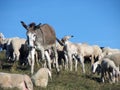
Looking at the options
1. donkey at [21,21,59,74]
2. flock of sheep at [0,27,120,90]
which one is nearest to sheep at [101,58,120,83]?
flock of sheep at [0,27,120,90]

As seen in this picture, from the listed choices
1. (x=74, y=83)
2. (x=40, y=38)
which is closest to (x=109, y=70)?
(x=74, y=83)

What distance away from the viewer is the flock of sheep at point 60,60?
61.9 feet

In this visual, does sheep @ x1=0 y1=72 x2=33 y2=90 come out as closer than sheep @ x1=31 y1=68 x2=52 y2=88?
Yes

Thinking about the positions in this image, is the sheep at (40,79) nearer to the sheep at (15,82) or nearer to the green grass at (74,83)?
the green grass at (74,83)

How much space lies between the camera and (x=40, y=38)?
27172mm

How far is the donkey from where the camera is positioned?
2539 cm

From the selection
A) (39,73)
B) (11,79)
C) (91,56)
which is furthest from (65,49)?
(11,79)

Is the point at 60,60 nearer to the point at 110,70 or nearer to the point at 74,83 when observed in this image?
the point at 110,70

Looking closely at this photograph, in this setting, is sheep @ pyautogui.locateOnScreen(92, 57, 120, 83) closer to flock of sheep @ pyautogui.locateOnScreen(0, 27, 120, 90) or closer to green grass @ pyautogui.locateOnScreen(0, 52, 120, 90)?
flock of sheep @ pyautogui.locateOnScreen(0, 27, 120, 90)

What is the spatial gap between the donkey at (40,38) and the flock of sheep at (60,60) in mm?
838

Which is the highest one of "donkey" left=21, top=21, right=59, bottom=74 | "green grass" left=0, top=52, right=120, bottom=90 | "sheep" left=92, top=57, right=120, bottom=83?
"donkey" left=21, top=21, right=59, bottom=74

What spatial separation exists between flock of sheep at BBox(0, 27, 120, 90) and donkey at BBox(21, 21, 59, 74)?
84 cm

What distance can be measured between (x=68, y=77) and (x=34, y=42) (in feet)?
10.6

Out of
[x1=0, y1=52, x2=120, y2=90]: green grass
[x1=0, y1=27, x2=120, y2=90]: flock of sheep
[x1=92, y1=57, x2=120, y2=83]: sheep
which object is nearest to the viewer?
[x1=0, y1=27, x2=120, y2=90]: flock of sheep
